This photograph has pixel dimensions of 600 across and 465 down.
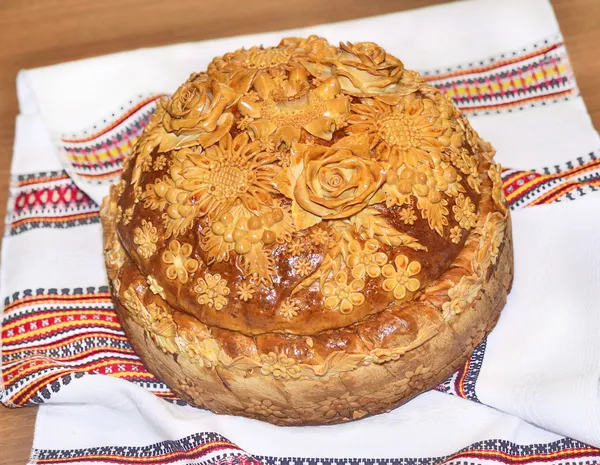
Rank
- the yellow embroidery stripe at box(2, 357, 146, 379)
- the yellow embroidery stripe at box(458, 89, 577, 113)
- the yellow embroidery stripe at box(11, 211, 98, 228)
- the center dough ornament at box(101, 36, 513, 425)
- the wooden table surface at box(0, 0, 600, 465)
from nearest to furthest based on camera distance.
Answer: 1. the center dough ornament at box(101, 36, 513, 425)
2. the yellow embroidery stripe at box(2, 357, 146, 379)
3. the yellow embroidery stripe at box(11, 211, 98, 228)
4. the yellow embroidery stripe at box(458, 89, 577, 113)
5. the wooden table surface at box(0, 0, 600, 465)

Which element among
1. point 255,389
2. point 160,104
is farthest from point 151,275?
point 160,104

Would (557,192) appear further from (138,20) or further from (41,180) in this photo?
(138,20)

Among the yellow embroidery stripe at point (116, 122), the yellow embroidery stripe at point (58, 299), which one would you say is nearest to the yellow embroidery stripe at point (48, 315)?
the yellow embroidery stripe at point (58, 299)

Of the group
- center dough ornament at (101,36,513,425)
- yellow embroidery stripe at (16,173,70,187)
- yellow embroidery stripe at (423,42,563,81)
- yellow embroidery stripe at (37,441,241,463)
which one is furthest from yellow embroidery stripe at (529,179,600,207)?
yellow embroidery stripe at (16,173,70,187)

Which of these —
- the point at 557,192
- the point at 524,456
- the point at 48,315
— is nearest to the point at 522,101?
the point at 557,192

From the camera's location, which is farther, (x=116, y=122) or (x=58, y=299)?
(x=116, y=122)

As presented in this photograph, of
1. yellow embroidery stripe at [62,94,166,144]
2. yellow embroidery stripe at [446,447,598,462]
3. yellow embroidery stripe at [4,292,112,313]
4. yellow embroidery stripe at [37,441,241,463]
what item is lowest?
yellow embroidery stripe at [446,447,598,462]

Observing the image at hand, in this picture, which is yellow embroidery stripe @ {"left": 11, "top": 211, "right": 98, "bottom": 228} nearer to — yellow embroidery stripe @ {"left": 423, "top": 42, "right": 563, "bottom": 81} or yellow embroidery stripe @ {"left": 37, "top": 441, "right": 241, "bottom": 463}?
yellow embroidery stripe @ {"left": 37, "top": 441, "right": 241, "bottom": 463}

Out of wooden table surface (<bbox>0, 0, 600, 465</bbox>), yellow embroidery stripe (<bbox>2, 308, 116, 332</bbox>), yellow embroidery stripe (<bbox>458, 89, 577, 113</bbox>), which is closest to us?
yellow embroidery stripe (<bbox>2, 308, 116, 332</bbox>)
